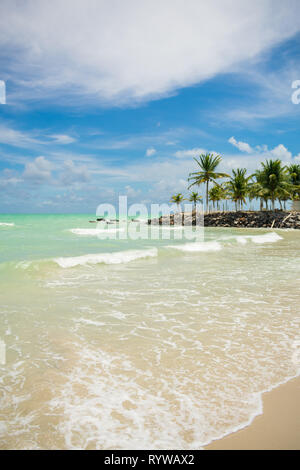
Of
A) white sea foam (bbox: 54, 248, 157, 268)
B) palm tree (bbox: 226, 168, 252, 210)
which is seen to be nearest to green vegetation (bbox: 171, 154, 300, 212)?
palm tree (bbox: 226, 168, 252, 210)

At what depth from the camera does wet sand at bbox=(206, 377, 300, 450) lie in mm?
2568

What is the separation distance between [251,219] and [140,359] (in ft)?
169

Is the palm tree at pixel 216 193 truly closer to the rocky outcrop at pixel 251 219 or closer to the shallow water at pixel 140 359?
the rocky outcrop at pixel 251 219

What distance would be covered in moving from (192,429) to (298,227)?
Answer: 163 feet

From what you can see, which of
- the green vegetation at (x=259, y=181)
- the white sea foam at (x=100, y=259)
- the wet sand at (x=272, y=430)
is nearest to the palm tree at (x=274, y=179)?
the green vegetation at (x=259, y=181)

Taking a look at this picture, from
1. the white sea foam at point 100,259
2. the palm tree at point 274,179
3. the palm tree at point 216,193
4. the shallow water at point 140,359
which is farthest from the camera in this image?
the palm tree at point 216,193

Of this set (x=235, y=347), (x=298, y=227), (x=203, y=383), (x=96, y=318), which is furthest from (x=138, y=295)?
(x=298, y=227)

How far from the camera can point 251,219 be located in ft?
171

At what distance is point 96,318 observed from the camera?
611 cm

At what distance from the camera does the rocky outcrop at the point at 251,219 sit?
48197 mm

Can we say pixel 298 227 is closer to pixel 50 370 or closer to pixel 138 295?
pixel 138 295

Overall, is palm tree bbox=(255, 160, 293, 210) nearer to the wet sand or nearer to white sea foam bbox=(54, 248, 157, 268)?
white sea foam bbox=(54, 248, 157, 268)

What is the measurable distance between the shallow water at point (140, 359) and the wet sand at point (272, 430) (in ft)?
0.32

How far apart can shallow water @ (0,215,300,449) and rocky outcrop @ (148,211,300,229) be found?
4312 centimetres
